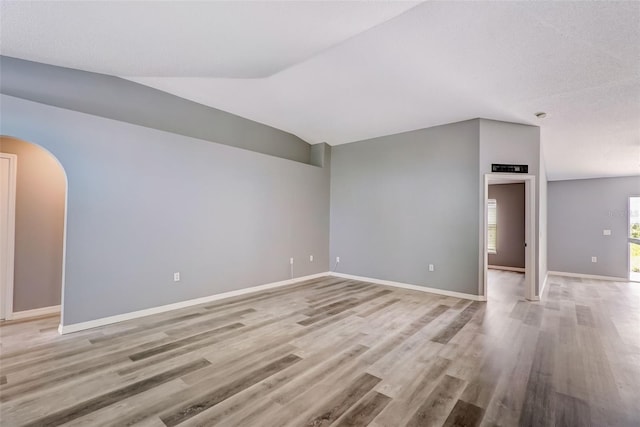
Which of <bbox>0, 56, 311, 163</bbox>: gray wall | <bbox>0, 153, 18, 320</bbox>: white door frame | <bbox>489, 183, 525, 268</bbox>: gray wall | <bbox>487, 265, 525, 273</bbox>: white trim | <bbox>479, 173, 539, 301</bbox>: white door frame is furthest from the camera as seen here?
<bbox>489, 183, 525, 268</bbox>: gray wall

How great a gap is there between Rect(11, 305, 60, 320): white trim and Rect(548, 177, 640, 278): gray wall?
11.0 m

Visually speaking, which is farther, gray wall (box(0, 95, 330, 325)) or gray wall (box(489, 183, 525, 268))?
gray wall (box(489, 183, 525, 268))

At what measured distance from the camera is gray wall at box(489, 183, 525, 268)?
775 centimetres

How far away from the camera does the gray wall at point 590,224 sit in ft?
22.1

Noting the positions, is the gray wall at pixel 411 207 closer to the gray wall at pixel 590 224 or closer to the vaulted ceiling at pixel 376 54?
the vaulted ceiling at pixel 376 54

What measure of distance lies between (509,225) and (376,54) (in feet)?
23.4

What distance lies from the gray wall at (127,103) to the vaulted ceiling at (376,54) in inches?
8.1

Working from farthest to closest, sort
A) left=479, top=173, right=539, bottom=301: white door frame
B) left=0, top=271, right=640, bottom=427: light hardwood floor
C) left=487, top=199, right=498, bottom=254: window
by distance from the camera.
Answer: left=487, top=199, right=498, bottom=254: window → left=479, top=173, right=539, bottom=301: white door frame → left=0, top=271, right=640, bottom=427: light hardwood floor

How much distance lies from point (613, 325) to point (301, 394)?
4390mm

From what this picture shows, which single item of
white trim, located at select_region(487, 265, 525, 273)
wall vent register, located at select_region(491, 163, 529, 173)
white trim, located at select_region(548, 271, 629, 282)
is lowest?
white trim, located at select_region(548, 271, 629, 282)

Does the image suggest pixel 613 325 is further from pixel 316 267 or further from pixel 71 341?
pixel 71 341

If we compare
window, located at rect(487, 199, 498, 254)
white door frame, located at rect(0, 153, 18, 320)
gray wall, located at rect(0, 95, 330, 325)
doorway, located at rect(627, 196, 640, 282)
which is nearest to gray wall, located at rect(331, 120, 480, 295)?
gray wall, located at rect(0, 95, 330, 325)

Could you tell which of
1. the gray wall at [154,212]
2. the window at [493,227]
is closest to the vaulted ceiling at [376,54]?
the gray wall at [154,212]

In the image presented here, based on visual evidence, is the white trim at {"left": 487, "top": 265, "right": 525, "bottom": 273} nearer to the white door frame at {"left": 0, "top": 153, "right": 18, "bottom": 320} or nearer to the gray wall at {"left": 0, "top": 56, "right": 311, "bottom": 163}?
the gray wall at {"left": 0, "top": 56, "right": 311, "bottom": 163}
